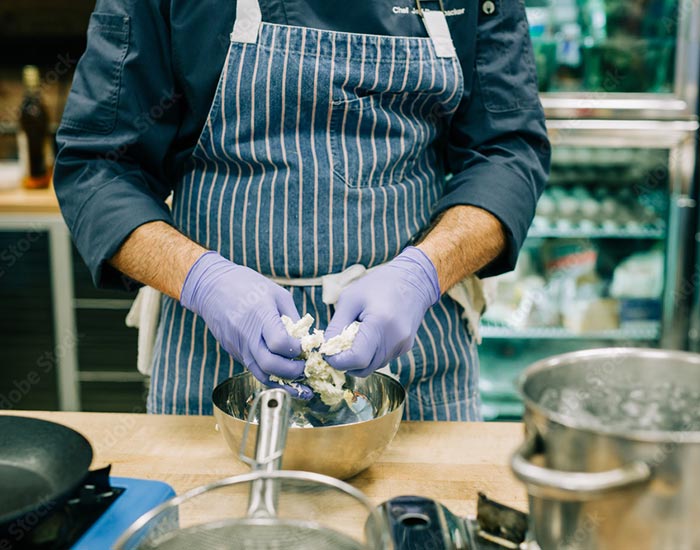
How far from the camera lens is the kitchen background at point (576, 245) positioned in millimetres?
2639

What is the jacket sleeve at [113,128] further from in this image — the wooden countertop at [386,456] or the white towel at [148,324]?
the wooden countertop at [386,456]

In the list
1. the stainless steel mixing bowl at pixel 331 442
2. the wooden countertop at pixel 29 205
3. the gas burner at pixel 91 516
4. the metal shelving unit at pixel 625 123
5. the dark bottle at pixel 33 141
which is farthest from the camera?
the dark bottle at pixel 33 141

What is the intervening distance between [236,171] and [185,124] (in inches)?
5.0

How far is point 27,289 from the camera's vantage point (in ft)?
9.32

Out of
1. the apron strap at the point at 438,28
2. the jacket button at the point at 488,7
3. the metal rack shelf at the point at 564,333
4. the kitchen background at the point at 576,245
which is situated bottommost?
the metal rack shelf at the point at 564,333

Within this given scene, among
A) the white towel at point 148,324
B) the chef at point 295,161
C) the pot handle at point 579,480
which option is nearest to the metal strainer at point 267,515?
the pot handle at point 579,480

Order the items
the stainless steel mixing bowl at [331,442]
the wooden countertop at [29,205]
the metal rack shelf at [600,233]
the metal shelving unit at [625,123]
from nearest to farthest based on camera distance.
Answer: the stainless steel mixing bowl at [331,442] < the metal shelving unit at [625,123] < the wooden countertop at [29,205] < the metal rack shelf at [600,233]

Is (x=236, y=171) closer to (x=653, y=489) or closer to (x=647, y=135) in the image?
(x=653, y=489)

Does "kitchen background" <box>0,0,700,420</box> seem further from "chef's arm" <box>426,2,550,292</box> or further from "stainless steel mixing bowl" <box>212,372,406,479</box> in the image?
"stainless steel mixing bowl" <box>212,372,406,479</box>

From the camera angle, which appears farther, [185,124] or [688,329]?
[688,329]

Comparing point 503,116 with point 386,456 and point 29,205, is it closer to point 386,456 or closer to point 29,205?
point 386,456

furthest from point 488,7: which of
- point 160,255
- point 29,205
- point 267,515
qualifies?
point 29,205

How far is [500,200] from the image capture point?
1.37 m

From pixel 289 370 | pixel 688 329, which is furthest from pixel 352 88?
pixel 688 329
